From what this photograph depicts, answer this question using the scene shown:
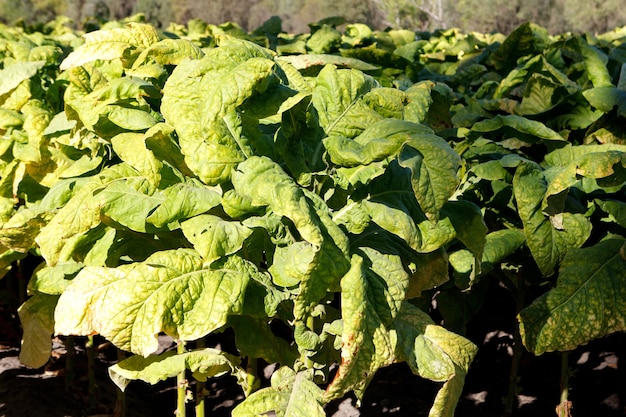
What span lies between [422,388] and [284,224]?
1.95 meters

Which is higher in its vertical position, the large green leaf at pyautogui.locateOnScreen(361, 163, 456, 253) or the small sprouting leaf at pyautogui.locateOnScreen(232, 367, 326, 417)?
the large green leaf at pyautogui.locateOnScreen(361, 163, 456, 253)

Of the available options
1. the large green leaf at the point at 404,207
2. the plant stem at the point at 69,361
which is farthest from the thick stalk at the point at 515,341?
the plant stem at the point at 69,361

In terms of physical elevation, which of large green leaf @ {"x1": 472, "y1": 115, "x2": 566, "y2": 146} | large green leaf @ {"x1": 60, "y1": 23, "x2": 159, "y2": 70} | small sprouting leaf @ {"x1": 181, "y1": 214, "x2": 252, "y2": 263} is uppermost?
large green leaf @ {"x1": 60, "y1": 23, "x2": 159, "y2": 70}

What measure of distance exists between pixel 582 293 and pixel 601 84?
1500 millimetres

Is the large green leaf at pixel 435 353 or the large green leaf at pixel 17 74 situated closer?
the large green leaf at pixel 435 353

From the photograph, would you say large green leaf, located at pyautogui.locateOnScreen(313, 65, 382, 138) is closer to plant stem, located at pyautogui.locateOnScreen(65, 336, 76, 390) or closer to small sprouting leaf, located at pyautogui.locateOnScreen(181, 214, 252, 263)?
small sprouting leaf, located at pyautogui.locateOnScreen(181, 214, 252, 263)

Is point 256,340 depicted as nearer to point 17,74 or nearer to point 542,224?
point 542,224

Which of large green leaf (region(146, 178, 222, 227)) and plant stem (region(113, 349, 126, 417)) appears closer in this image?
large green leaf (region(146, 178, 222, 227))

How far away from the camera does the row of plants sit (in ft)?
6.35

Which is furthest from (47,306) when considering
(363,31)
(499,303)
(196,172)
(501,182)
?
(363,31)

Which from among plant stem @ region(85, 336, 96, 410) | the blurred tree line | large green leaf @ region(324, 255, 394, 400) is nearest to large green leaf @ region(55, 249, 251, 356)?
large green leaf @ region(324, 255, 394, 400)

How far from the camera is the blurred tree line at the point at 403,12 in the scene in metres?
25.4

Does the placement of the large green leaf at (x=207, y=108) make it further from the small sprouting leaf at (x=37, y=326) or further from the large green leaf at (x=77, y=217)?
the small sprouting leaf at (x=37, y=326)

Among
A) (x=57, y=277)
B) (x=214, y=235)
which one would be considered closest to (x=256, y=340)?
(x=214, y=235)
